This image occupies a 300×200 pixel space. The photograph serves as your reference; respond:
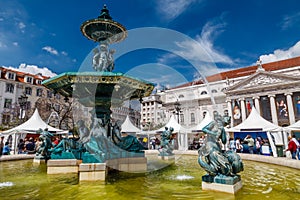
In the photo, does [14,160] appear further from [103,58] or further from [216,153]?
[216,153]

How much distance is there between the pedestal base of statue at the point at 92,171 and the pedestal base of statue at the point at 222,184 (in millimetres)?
3177

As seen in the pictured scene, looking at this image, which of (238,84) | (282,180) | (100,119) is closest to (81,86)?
(100,119)

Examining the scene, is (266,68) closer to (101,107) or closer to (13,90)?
(101,107)

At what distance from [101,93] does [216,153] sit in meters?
5.23

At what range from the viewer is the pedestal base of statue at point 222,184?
4.61m

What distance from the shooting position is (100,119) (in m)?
8.25

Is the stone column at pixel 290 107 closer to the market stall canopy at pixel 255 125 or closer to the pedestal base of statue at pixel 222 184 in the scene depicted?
the market stall canopy at pixel 255 125

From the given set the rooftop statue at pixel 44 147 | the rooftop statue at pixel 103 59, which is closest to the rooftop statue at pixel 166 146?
the rooftop statue at pixel 103 59

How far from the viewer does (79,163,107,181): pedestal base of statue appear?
20.4 ft

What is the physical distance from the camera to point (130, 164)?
25.6 ft

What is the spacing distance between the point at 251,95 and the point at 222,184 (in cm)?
4659

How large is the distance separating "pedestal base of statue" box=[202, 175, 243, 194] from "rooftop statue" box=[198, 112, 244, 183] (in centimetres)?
9

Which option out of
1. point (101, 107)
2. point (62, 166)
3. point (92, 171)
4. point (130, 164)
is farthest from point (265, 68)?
point (92, 171)

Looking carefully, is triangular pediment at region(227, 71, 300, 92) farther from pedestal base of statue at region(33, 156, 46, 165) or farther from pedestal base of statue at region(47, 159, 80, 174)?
pedestal base of statue at region(47, 159, 80, 174)
